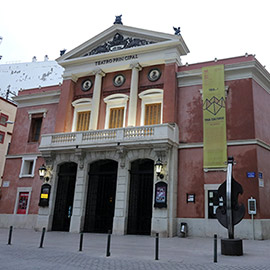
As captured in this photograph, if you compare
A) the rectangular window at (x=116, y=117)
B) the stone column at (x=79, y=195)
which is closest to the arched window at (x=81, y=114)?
the rectangular window at (x=116, y=117)

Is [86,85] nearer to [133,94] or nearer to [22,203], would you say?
[133,94]

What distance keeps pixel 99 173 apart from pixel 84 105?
5.83 metres

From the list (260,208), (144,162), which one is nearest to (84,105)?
(144,162)

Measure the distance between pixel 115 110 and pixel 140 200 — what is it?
7001mm

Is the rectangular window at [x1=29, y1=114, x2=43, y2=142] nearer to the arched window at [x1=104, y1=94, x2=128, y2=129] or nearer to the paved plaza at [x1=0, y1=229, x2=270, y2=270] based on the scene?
the arched window at [x1=104, y1=94, x2=128, y2=129]

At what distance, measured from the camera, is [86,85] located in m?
23.8

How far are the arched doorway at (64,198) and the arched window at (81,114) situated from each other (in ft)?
9.85

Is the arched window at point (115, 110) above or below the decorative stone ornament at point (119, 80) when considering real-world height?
below

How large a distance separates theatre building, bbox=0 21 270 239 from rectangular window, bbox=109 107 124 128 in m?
0.09

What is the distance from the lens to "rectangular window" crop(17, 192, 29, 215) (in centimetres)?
2281

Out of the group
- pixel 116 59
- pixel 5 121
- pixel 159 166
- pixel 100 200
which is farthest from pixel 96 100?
pixel 5 121

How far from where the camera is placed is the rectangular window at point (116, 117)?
2205 cm

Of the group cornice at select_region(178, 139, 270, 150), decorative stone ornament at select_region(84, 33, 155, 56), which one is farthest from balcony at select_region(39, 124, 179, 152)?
decorative stone ornament at select_region(84, 33, 155, 56)

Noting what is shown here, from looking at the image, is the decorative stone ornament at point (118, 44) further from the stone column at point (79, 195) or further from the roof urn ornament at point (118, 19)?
the stone column at point (79, 195)
